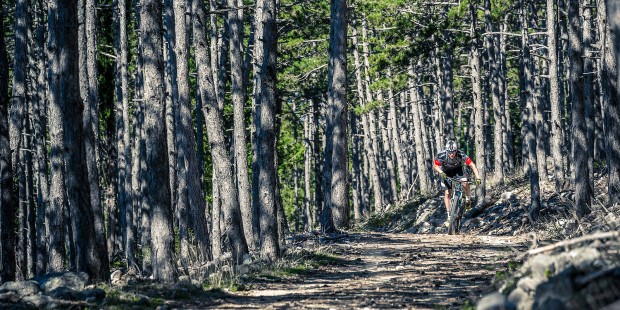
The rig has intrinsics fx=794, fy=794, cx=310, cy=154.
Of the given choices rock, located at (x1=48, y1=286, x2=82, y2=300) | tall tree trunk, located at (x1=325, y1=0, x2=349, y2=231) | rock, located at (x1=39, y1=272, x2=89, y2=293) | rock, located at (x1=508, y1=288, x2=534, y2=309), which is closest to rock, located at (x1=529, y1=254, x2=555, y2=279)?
rock, located at (x1=508, y1=288, x2=534, y2=309)

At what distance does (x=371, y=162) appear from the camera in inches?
1415

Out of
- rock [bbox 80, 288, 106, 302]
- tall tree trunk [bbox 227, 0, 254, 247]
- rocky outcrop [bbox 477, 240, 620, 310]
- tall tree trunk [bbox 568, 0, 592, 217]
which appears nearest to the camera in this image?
rocky outcrop [bbox 477, 240, 620, 310]

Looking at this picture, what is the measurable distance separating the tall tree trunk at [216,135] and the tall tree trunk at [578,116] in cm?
702

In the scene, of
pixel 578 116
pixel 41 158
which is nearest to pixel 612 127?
pixel 578 116

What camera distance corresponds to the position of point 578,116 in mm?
16828

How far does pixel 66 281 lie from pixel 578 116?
11584 millimetres

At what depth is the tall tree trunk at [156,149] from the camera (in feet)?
38.8

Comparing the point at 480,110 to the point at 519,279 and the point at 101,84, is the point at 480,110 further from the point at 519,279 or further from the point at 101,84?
the point at 519,279

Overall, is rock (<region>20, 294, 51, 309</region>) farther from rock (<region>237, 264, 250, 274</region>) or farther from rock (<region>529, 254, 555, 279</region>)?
rock (<region>529, 254, 555, 279</region>)

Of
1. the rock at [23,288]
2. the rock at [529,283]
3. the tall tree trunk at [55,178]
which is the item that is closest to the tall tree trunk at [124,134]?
the tall tree trunk at [55,178]

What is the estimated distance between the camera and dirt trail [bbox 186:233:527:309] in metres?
8.59

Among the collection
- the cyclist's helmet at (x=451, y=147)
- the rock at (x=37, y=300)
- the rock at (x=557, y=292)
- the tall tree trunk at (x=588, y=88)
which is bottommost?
the rock at (x=37, y=300)

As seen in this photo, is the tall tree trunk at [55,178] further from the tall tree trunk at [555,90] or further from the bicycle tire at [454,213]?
the tall tree trunk at [555,90]

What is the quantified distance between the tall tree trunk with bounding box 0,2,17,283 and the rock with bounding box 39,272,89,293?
18.7 ft
